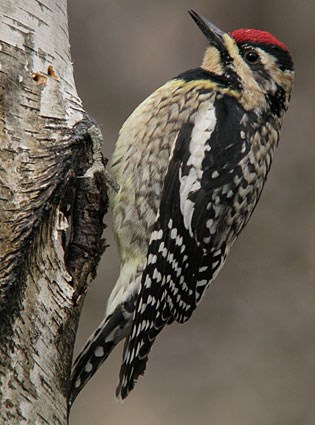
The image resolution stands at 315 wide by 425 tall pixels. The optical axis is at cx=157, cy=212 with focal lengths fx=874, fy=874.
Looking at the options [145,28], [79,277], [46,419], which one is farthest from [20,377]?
[145,28]

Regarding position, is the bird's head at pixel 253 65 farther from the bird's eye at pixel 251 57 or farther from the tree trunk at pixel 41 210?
the tree trunk at pixel 41 210

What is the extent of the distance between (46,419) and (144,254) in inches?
46.1

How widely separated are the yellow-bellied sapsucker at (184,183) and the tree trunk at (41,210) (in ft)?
1.65

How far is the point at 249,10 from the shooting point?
572cm

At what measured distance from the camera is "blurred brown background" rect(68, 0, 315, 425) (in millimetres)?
5320

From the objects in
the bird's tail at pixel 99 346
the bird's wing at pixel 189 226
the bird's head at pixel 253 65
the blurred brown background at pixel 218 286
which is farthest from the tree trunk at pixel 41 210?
the blurred brown background at pixel 218 286

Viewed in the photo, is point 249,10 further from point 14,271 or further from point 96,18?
point 14,271

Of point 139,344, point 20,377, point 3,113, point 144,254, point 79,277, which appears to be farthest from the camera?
point 144,254

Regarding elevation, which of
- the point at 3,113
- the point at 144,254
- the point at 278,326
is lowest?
the point at 278,326

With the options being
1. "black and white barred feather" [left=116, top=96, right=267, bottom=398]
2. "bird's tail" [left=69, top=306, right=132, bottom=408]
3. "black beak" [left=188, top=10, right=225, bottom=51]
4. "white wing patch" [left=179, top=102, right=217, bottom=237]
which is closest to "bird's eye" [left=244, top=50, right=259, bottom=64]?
"black beak" [left=188, top=10, right=225, bottom=51]

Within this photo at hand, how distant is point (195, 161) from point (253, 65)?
58cm

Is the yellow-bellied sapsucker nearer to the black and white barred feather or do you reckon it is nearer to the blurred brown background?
the black and white barred feather

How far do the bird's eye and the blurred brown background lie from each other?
1.52m

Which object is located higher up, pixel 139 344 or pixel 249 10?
pixel 249 10
